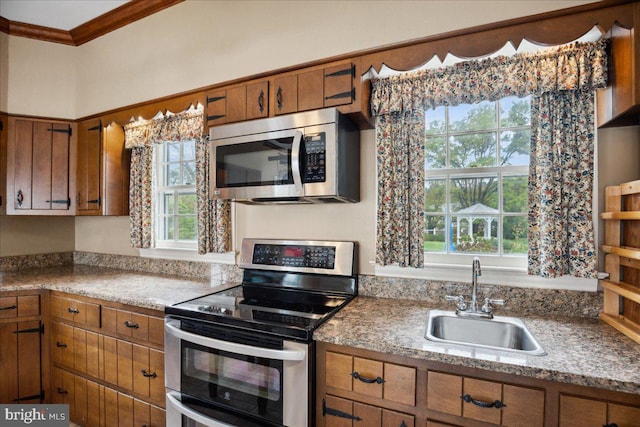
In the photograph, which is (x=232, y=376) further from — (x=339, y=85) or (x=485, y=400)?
(x=339, y=85)

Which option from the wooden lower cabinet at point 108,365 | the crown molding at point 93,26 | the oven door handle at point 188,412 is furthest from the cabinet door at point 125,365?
the crown molding at point 93,26

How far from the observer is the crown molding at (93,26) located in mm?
2506

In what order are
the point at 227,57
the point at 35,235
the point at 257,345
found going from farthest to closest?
the point at 35,235, the point at 227,57, the point at 257,345

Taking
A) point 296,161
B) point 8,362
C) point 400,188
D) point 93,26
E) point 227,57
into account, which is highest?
point 93,26

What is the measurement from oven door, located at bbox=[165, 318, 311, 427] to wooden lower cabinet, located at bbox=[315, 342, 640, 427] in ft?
0.36

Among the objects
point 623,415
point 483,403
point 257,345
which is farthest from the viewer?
point 257,345

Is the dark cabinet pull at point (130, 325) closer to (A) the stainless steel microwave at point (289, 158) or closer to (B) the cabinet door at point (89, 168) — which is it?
(A) the stainless steel microwave at point (289, 158)

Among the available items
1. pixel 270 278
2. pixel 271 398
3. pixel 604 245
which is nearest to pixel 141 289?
pixel 270 278

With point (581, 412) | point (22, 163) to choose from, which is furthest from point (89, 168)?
point (581, 412)

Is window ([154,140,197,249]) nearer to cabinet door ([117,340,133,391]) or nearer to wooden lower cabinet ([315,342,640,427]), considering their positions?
cabinet door ([117,340,133,391])

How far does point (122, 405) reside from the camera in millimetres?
1938

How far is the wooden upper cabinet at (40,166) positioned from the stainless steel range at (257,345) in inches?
76.6

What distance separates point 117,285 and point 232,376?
3.97 ft

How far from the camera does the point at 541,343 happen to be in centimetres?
123
